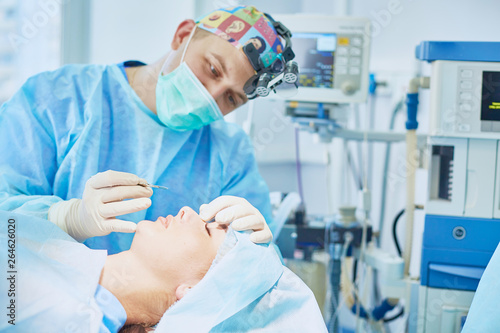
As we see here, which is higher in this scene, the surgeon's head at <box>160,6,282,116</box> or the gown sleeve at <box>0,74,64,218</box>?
the surgeon's head at <box>160,6,282,116</box>

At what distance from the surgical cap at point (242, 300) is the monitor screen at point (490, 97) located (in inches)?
30.0

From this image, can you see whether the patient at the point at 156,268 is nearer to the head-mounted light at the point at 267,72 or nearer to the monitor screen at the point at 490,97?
the head-mounted light at the point at 267,72

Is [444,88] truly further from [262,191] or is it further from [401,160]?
[401,160]

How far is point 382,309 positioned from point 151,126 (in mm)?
1344

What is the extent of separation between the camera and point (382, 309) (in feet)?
6.94

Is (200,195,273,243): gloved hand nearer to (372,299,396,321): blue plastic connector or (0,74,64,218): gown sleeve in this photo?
(0,74,64,218): gown sleeve

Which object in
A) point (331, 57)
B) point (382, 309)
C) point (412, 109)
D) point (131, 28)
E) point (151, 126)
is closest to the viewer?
point (151, 126)

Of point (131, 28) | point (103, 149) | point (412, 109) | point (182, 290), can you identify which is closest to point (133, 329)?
point (182, 290)

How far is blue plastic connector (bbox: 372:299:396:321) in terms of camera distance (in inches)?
82.4

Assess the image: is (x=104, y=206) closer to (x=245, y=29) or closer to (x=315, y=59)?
(x=245, y=29)

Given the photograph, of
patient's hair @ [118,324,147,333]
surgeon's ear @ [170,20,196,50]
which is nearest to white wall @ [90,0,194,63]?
surgeon's ear @ [170,20,196,50]

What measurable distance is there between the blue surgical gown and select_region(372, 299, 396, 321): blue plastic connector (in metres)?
0.88

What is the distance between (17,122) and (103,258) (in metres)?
0.49

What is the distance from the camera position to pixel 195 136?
1.56 meters
